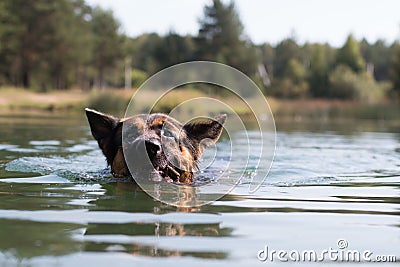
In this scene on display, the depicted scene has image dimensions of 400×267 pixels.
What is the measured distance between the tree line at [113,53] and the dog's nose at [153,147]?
45.9 m

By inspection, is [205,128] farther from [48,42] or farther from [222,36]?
[222,36]

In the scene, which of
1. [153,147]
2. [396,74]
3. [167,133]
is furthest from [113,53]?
[153,147]

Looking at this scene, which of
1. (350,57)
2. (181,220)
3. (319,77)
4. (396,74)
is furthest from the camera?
(350,57)

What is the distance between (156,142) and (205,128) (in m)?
1.53

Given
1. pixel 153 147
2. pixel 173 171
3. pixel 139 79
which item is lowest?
pixel 173 171

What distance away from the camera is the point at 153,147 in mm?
5609

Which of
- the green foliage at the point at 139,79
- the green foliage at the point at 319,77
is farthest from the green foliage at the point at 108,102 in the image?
the green foliage at the point at 319,77

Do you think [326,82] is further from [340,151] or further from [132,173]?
[132,173]

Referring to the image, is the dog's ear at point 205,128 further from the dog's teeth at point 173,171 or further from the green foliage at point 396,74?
the green foliage at point 396,74

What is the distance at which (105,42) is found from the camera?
229 feet

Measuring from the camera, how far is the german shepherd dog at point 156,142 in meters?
5.82

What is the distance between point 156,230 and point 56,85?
6529 centimetres

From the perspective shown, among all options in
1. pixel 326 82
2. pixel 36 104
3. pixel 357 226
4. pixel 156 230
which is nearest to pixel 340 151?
pixel 357 226

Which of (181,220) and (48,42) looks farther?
(48,42)
